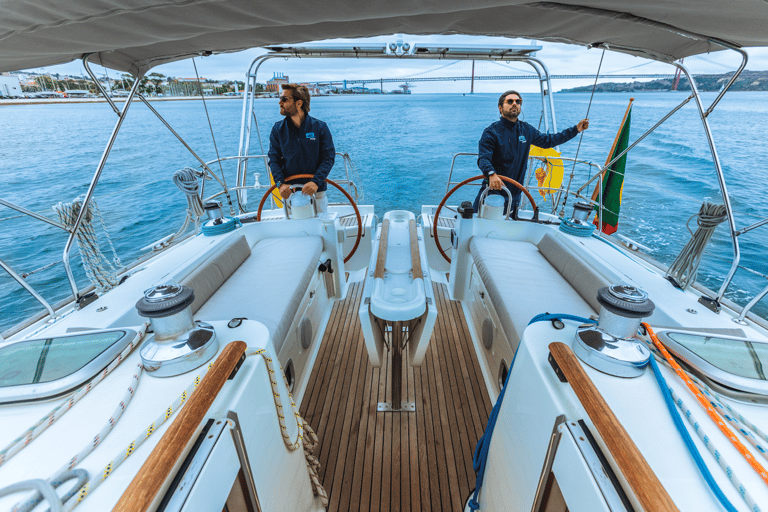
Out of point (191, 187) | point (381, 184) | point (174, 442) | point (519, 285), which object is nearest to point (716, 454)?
point (174, 442)

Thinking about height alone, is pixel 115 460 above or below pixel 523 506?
above

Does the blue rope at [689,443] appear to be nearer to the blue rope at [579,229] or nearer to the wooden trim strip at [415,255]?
the wooden trim strip at [415,255]

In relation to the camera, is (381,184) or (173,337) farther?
(381,184)

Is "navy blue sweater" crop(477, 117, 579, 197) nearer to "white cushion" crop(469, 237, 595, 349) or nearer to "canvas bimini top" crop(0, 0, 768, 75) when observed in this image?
"white cushion" crop(469, 237, 595, 349)

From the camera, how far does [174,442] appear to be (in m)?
0.65

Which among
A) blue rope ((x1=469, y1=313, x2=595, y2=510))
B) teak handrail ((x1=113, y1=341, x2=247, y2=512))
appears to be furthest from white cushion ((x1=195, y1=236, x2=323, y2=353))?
blue rope ((x1=469, y1=313, x2=595, y2=510))

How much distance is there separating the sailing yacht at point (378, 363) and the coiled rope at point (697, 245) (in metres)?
0.01

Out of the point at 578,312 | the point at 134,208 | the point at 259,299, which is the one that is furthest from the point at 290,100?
the point at 134,208

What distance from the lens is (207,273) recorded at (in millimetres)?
1953

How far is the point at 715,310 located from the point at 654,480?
4.75 feet

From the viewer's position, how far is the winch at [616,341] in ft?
2.74

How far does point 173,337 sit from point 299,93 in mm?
2199

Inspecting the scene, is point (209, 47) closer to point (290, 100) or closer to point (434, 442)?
point (290, 100)

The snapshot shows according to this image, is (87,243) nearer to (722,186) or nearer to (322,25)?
(322,25)
